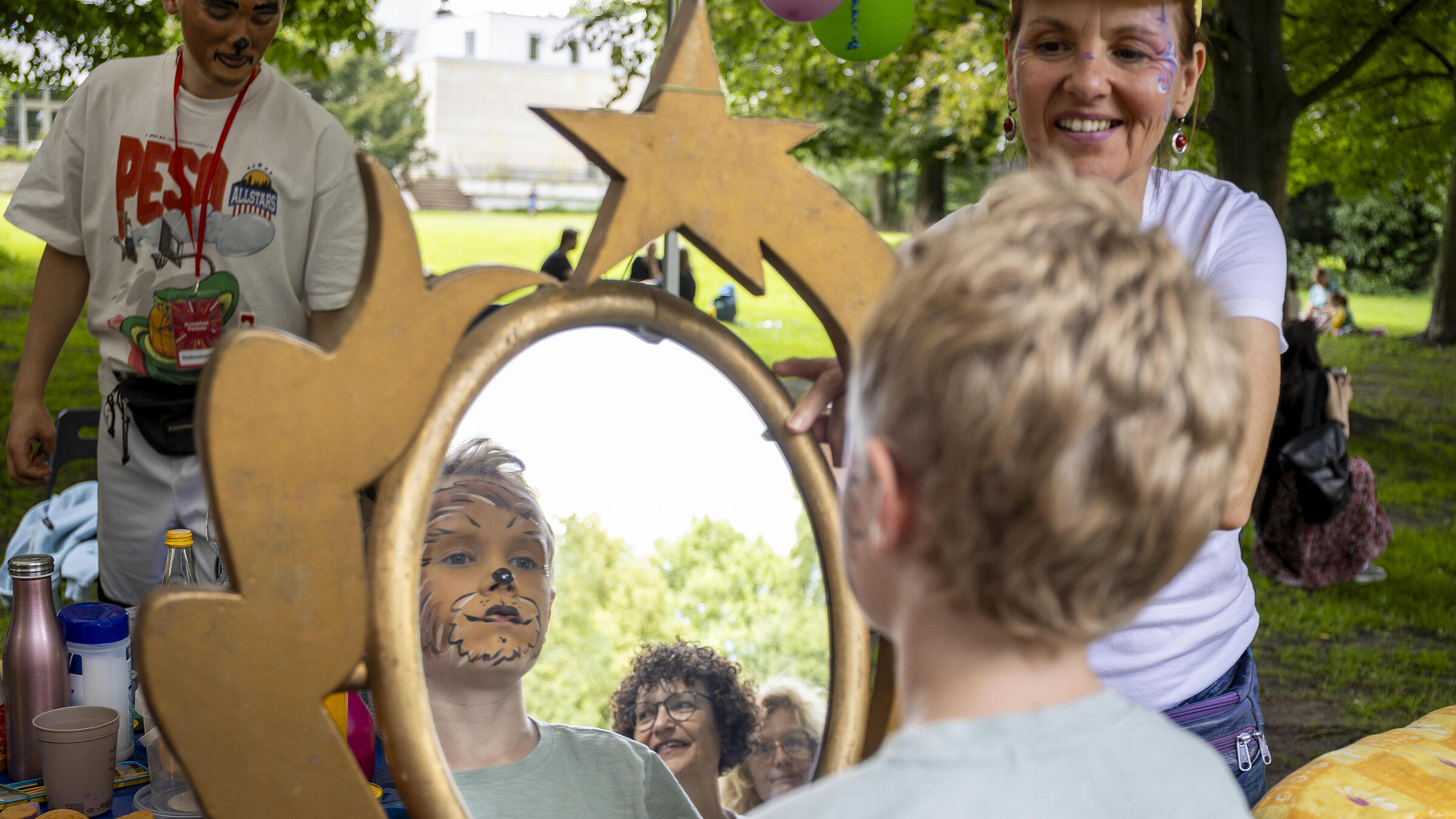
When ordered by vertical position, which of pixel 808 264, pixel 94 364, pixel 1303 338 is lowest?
pixel 94 364

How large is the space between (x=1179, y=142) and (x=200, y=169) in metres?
1.50

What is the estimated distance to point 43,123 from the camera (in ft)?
66.0

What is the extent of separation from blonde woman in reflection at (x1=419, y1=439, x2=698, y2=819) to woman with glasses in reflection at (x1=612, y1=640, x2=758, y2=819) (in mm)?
14

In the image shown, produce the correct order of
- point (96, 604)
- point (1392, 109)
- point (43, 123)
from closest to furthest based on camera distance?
1. point (96, 604)
2. point (1392, 109)
3. point (43, 123)

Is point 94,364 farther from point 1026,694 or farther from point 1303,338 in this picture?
point 1026,694

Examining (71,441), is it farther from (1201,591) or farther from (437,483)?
(1201,591)

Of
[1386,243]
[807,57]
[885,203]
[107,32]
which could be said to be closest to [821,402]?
[107,32]

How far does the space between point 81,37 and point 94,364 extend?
147 inches

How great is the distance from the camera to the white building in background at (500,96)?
76.2ft

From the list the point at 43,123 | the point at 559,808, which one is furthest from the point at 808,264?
the point at 43,123

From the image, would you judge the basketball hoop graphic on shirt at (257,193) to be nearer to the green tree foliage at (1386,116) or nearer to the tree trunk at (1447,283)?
the green tree foliage at (1386,116)

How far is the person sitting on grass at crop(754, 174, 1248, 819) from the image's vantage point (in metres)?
0.63

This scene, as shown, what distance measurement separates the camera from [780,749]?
1.01 meters

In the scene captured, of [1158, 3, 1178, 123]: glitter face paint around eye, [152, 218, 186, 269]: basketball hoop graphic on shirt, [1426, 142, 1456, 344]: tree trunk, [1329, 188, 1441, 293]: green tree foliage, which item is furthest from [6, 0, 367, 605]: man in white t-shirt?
[1329, 188, 1441, 293]: green tree foliage
